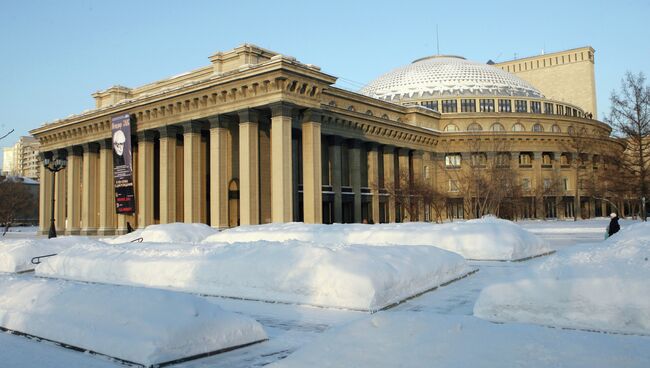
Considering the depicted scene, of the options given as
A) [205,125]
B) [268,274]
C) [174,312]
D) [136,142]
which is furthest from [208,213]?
[174,312]

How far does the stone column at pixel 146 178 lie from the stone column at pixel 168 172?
103 inches

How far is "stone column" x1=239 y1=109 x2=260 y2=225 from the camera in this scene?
133 ft

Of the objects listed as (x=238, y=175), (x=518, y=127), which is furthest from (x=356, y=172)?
(x=518, y=127)

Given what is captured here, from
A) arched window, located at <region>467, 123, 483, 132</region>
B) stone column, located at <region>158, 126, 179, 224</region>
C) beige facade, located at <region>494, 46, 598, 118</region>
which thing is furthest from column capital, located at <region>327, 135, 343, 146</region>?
beige facade, located at <region>494, 46, 598, 118</region>

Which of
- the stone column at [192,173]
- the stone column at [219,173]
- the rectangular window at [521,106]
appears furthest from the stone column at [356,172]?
the rectangular window at [521,106]

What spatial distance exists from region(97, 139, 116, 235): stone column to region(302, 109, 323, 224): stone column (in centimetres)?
2566

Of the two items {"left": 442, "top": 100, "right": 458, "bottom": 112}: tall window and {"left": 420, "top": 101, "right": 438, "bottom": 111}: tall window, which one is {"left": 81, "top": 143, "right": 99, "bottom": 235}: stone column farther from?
{"left": 442, "top": 100, "right": 458, "bottom": 112}: tall window

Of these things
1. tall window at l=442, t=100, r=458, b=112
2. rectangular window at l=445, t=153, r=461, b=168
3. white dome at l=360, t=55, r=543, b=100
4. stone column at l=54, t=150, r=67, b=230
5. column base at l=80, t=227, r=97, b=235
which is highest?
white dome at l=360, t=55, r=543, b=100

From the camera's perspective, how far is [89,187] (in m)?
59.2

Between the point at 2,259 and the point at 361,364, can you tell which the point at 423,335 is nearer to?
the point at 361,364

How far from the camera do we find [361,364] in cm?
609

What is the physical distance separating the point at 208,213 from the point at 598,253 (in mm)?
44450

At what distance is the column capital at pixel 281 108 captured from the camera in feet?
130

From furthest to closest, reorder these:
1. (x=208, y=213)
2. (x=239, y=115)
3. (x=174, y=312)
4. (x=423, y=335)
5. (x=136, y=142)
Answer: (x=136, y=142)
(x=208, y=213)
(x=239, y=115)
(x=174, y=312)
(x=423, y=335)
